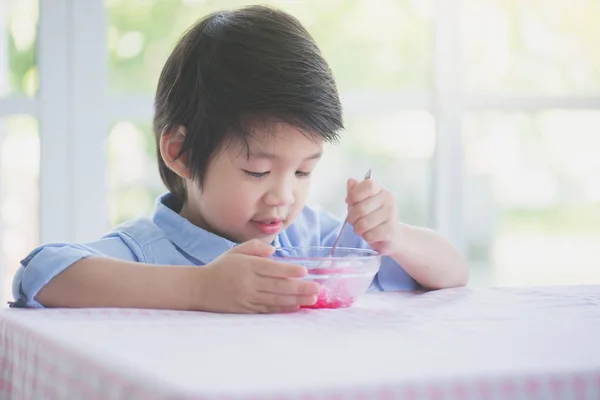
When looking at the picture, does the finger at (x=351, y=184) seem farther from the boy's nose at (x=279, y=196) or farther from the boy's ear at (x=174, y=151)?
the boy's ear at (x=174, y=151)

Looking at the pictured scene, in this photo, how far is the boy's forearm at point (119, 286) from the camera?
0.98 meters

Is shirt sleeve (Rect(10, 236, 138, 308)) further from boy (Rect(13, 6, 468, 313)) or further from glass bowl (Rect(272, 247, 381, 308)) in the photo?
glass bowl (Rect(272, 247, 381, 308))

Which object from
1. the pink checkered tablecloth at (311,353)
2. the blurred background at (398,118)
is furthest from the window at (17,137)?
the pink checkered tablecloth at (311,353)

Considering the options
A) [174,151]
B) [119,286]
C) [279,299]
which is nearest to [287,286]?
[279,299]

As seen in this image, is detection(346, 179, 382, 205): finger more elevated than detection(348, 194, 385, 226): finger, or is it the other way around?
detection(346, 179, 382, 205): finger

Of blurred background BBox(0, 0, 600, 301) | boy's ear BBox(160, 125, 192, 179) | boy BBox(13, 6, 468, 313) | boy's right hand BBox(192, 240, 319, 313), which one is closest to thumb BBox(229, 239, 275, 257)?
boy's right hand BBox(192, 240, 319, 313)

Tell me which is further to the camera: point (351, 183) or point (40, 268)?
point (351, 183)

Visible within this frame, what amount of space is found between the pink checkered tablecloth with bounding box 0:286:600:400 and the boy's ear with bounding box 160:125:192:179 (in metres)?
0.38

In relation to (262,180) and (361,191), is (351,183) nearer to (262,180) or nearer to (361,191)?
(361,191)

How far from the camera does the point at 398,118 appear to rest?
2.95 m

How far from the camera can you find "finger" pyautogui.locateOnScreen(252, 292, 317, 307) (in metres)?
0.94

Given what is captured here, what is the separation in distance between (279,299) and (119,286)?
0.63 feet

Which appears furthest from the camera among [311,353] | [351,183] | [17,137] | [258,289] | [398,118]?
[398,118]

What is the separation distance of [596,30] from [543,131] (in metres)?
0.37
